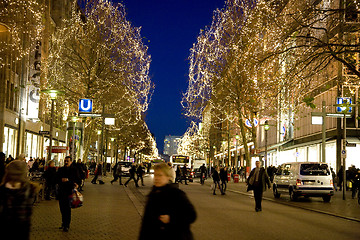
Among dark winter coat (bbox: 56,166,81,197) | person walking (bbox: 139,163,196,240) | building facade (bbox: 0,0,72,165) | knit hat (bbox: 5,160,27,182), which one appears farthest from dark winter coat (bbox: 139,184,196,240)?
building facade (bbox: 0,0,72,165)

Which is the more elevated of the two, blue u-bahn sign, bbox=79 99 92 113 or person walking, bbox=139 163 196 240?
blue u-bahn sign, bbox=79 99 92 113

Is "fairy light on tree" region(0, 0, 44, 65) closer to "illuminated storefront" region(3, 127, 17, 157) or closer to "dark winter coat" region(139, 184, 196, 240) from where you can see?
"illuminated storefront" region(3, 127, 17, 157)

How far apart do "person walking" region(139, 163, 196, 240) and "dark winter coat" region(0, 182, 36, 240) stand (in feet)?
5.31

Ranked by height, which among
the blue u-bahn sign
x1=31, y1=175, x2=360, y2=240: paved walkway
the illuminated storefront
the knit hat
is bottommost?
x1=31, y1=175, x2=360, y2=240: paved walkway

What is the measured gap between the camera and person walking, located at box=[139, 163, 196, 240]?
511 centimetres

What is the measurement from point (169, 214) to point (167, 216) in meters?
0.05

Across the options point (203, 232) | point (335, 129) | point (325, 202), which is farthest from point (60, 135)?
point (203, 232)

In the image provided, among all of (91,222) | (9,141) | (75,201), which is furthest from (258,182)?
(9,141)

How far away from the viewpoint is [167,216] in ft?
16.9

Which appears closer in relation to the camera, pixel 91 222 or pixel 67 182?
pixel 67 182

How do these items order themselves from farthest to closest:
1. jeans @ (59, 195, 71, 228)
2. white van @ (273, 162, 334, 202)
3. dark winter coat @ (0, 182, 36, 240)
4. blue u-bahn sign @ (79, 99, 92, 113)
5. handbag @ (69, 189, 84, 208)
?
1. blue u-bahn sign @ (79, 99, 92, 113)
2. white van @ (273, 162, 334, 202)
3. jeans @ (59, 195, 71, 228)
4. handbag @ (69, 189, 84, 208)
5. dark winter coat @ (0, 182, 36, 240)

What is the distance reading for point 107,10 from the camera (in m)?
40.8

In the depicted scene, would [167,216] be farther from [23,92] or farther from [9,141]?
[23,92]

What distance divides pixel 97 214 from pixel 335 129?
98.7ft
